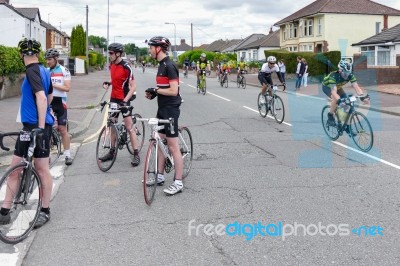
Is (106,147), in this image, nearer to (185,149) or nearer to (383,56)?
(185,149)

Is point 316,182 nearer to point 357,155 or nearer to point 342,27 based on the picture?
point 357,155

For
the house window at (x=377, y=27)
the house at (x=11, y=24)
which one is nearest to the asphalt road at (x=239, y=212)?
the house window at (x=377, y=27)

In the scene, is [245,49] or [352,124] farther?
[245,49]

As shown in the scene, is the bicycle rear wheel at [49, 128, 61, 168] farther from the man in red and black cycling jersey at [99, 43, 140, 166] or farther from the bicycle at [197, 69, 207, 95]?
the bicycle at [197, 69, 207, 95]

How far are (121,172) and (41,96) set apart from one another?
2875 millimetres

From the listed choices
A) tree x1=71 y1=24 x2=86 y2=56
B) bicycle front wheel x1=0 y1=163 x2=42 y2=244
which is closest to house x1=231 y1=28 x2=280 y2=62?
tree x1=71 y1=24 x2=86 y2=56

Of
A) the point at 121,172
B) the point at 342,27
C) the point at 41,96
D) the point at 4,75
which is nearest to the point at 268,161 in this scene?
the point at 121,172

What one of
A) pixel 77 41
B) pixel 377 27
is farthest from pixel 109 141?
pixel 77 41

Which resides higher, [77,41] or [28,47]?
[77,41]

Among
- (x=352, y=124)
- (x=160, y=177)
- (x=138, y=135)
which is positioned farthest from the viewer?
(x=352, y=124)

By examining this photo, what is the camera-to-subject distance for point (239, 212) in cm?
553

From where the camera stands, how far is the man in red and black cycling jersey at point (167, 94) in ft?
20.0

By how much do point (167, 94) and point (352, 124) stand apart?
4.80 metres

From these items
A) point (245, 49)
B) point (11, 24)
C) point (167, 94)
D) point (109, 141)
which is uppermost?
point (245, 49)
